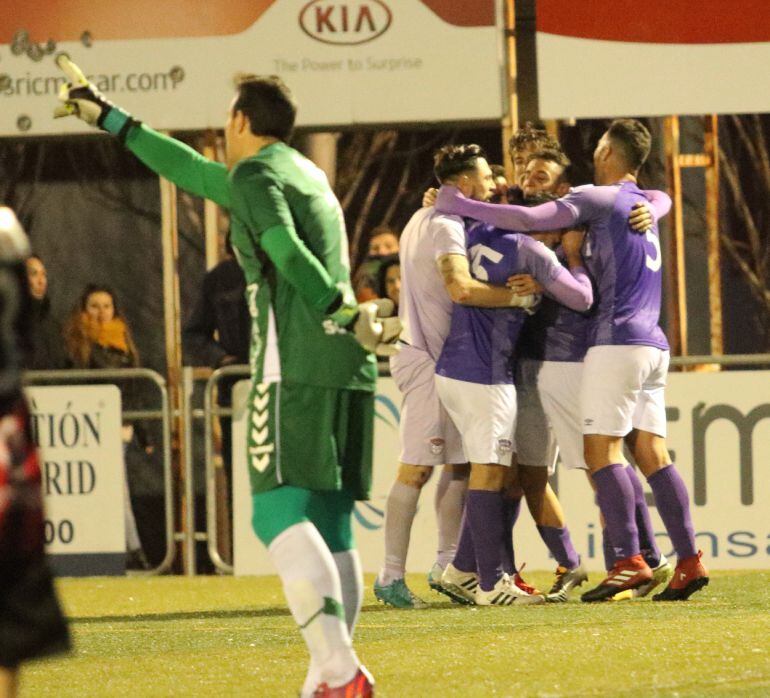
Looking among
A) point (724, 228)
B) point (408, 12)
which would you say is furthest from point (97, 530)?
point (724, 228)

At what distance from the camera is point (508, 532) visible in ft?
28.5

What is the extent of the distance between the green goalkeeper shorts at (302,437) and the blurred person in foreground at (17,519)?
1610mm

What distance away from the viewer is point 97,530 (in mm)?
11070

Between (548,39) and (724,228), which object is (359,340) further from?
(724,228)

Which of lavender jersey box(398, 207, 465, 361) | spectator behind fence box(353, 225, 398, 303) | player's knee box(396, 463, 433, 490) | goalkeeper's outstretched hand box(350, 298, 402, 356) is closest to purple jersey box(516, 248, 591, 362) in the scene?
lavender jersey box(398, 207, 465, 361)

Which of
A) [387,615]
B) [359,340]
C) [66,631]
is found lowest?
[387,615]

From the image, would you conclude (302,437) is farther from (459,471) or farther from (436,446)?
(459,471)

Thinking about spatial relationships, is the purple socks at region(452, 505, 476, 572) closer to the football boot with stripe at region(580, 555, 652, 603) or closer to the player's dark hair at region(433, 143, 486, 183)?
the football boot with stripe at region(580, 555, 652, 603)

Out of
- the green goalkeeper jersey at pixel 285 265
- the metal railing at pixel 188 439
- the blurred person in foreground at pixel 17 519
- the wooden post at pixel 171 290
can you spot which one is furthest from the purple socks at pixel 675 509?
the blurred person in foreground at pixel 17 519

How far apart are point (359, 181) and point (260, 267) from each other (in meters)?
8.98

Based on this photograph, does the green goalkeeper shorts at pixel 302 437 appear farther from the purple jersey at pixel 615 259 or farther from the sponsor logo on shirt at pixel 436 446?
the sponsor logo on shirt at pixel 436 446

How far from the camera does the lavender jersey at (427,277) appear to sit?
27.3 ft

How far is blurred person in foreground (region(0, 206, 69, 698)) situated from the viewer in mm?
3520

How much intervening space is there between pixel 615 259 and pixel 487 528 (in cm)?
131
